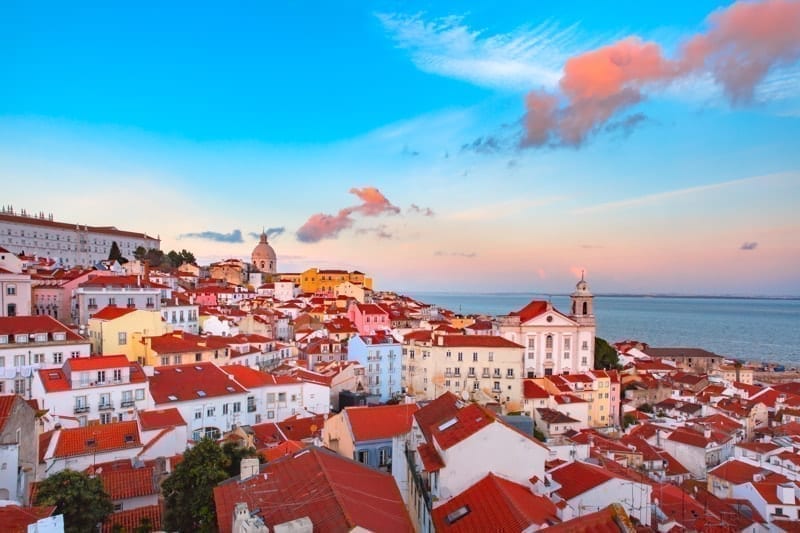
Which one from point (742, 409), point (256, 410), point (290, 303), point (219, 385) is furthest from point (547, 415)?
point (290, 303)

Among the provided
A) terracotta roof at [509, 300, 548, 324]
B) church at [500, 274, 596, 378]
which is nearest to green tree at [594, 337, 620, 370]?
church at [500, 274, 596, 378]

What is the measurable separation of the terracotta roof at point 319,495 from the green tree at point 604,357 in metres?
53.9

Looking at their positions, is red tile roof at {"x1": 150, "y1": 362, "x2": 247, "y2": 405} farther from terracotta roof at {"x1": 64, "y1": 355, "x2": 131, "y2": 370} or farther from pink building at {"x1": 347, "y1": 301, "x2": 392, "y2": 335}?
pink building at {"x1": 347, "y1": 301, "x2": 392, "y2": 335}

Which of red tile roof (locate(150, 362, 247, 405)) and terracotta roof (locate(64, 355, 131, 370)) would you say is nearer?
terracotta roof (locate(64, 355, 131, 370))

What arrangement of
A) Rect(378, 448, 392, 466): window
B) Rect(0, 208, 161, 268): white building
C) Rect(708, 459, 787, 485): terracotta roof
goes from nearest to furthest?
Rect(378, 448, 392, 466): window → Rect(708, 459, 787, 485): terracotta roof → Rect(0, 208, 161, 268): white building

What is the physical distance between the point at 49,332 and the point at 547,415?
3201 cm

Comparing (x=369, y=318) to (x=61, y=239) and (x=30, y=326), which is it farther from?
(x=61, y=239)

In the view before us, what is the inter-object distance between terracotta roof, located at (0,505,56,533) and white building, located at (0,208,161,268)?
251 feet

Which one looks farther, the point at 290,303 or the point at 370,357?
the point at 290,303

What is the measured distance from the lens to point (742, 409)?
41.2 meters

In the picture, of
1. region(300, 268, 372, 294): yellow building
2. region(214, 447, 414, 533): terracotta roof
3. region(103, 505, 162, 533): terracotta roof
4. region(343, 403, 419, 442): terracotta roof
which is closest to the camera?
region(214, 447, 414, 533): terracotta roof

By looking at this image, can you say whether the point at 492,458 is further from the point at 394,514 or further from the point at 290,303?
the point at 290,303

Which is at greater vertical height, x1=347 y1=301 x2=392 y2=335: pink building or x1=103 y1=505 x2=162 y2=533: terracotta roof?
x1=103 y1=505 x2=162 y2=533: terracotta roof

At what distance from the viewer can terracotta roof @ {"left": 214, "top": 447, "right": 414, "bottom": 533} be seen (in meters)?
8.87
